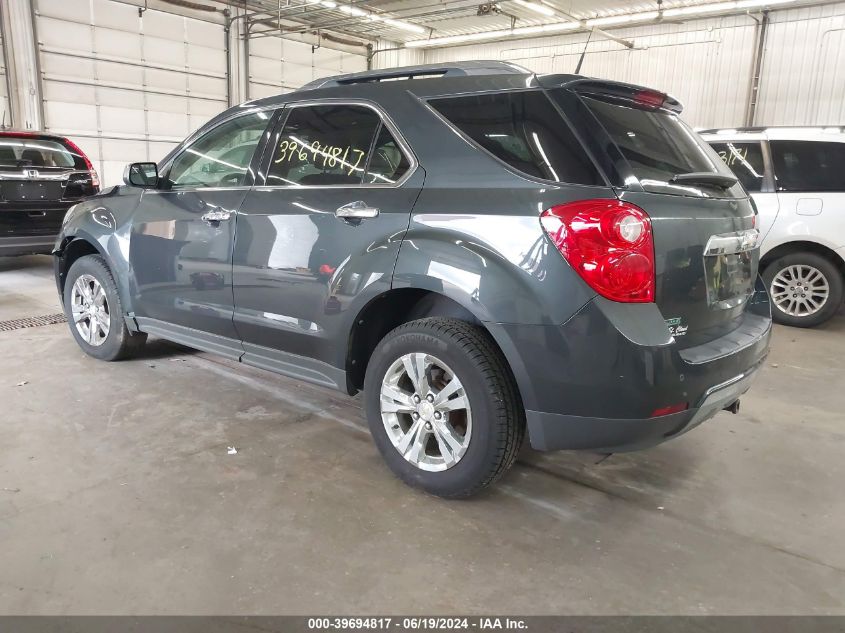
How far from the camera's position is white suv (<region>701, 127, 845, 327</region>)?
557 centimetres

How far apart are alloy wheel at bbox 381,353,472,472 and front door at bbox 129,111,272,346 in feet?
3.64

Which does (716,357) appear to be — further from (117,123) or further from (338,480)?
(117,123)

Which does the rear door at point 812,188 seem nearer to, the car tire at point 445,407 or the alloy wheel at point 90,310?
the car tire at point 445,407

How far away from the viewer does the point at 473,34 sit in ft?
54.0

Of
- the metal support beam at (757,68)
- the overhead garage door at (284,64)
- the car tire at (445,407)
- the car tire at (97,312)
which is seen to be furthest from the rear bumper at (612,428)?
the overhead garage door at (284,64)

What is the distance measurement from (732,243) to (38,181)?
7.25 meters

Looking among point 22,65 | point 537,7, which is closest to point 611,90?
point 537,7

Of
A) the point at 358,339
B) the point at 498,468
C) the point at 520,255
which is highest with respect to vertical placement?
the point at 520,255

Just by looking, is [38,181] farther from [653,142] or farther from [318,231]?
[653,142]

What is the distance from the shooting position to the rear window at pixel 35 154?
22.7ft

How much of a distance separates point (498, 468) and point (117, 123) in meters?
13.3

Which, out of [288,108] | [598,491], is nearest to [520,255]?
[598,491]

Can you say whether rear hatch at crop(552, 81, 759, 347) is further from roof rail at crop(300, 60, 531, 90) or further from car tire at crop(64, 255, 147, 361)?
car tire at crop(64, 255, 147, 361)

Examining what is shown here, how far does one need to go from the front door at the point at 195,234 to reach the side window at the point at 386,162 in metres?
0.80
